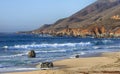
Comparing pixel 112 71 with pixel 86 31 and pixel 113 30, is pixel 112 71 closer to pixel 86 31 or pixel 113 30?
pixel 113 30

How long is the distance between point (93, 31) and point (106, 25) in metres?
7.64

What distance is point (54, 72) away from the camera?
2075cm

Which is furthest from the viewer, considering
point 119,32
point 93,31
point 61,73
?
point 93,31

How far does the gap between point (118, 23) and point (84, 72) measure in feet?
513

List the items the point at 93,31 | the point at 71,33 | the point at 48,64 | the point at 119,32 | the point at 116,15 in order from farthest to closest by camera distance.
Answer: the point at 116,15
the point at 71,33
the point at 93,31
the point at 119,32
the point at 48,64

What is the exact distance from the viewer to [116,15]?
198 metres

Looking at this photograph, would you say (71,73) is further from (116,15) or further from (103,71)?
(116,15)

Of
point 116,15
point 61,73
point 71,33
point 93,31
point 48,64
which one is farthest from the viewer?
point 116,15

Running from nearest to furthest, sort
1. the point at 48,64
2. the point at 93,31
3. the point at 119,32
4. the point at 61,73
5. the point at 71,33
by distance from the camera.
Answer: the point at 61,73, the point at 48,64, the point at 119,32, the point at 93,31, the point at 71,33

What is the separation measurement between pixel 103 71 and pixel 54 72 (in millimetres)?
3110

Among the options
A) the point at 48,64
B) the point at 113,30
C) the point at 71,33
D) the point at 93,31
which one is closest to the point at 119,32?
the point at 113,30

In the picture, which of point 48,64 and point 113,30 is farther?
point 113,30

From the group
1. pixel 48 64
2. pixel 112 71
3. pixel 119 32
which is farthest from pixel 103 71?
pixel 119 32

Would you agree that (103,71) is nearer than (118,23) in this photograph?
Yes
